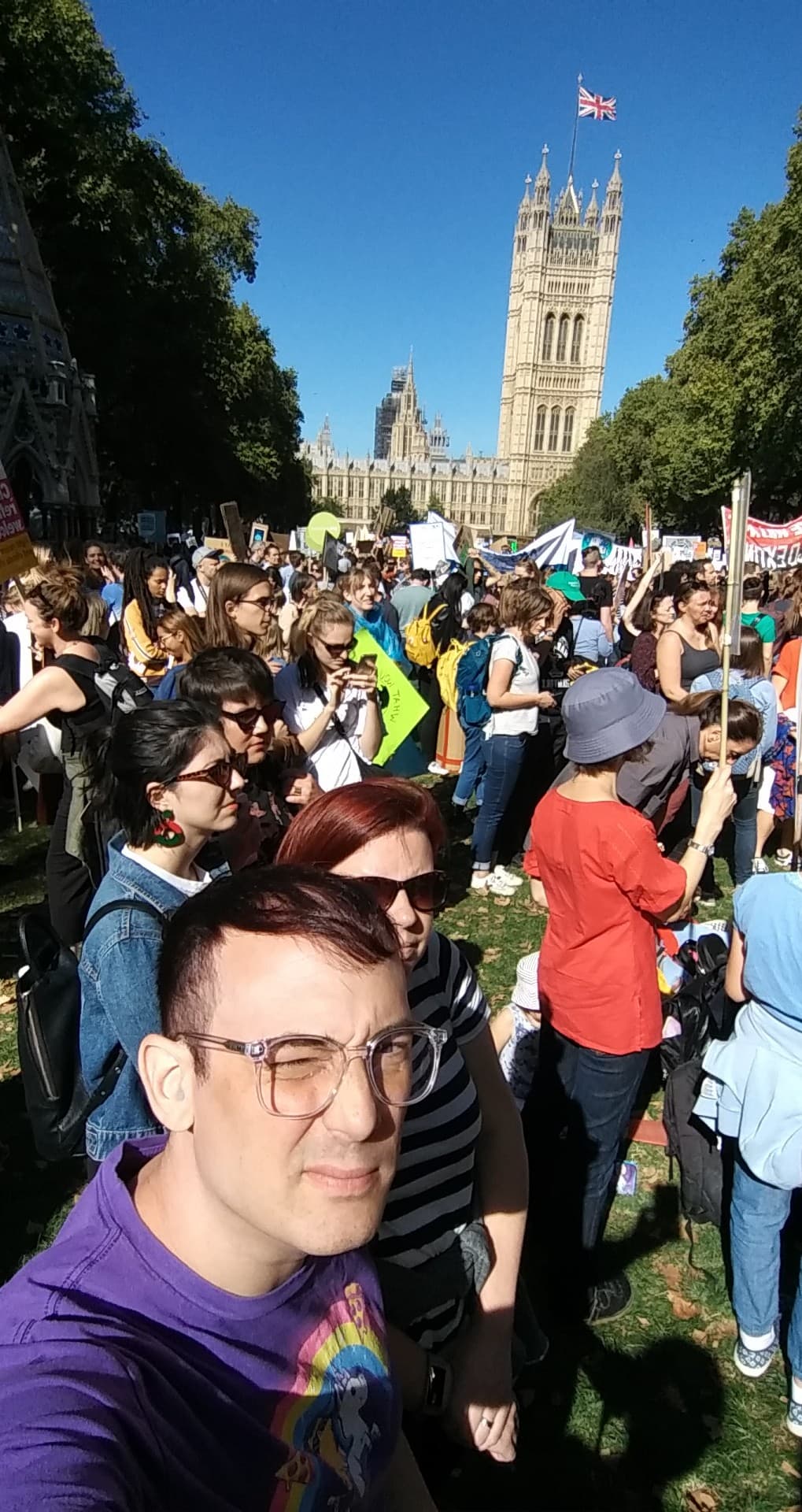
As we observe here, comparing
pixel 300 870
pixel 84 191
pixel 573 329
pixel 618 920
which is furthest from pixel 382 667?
pixel 573 329

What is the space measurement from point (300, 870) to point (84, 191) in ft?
95.1

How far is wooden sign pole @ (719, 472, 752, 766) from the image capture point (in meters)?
2.75

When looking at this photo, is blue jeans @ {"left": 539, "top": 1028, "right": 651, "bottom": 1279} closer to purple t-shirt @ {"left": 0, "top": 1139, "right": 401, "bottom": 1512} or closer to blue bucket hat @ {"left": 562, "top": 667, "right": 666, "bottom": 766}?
blue bucket hat @ {"left": 562, "top": 667, "right": 666, "bottom": 766}

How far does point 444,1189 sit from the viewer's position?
63.4 inches

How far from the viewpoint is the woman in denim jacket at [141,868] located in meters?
1.83

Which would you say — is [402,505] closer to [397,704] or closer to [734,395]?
[734,395]

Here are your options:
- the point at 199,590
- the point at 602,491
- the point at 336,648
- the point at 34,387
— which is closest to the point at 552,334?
the point at 602,491

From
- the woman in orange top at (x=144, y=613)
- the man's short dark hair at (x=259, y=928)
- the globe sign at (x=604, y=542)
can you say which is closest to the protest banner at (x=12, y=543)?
the woman in orange top at (x=144, y=613)

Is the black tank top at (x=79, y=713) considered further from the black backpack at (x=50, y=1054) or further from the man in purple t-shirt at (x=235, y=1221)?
the man in purple t-shirt at (x=235, y=1221)

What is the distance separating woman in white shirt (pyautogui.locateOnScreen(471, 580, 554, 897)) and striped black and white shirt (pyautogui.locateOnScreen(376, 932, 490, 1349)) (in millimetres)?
3861

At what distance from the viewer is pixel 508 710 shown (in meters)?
5.56

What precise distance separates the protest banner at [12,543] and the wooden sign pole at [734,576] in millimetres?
3972

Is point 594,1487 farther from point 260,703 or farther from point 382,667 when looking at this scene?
point 382,667

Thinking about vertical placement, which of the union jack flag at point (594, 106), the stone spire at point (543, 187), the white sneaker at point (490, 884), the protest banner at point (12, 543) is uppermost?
the stone spire at point (543, 187)
